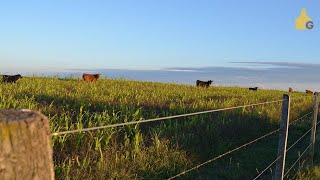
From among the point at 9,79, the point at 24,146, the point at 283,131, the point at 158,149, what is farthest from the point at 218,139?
the point at 9,79

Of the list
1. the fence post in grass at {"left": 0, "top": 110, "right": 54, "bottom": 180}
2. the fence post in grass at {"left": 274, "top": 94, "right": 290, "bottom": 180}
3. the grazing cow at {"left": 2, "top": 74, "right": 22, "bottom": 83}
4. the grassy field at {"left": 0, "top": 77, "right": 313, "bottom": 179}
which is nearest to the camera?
the fence post in grass at {"left": 0, "top": 110, "right": 54, "bottom": 180}

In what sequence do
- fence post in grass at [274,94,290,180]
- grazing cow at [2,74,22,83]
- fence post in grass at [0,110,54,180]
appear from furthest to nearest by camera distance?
grazing cow at [2,74,22,83]
fence post in grass at [274,94,290,180]
fence post in grass at [0,110,54,180]

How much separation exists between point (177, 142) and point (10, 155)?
6062 millimetres

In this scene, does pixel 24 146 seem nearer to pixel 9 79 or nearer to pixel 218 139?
pixel 218 139

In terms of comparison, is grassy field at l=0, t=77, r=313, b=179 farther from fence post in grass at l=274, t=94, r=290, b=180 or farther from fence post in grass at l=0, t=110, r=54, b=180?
fence post in grass at l=0, t=110, r=54, b=180

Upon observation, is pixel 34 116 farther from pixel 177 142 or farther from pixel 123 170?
pixel 177 142

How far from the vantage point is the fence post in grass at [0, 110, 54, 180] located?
138cm

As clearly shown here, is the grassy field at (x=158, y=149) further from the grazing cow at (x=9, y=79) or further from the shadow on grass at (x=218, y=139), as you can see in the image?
the grazing cow at (x=9, y=79)

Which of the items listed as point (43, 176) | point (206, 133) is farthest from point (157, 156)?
point (43, 176)

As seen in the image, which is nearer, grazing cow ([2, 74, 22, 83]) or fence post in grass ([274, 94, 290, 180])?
fence post in grass ([274, 94, 290, 180])

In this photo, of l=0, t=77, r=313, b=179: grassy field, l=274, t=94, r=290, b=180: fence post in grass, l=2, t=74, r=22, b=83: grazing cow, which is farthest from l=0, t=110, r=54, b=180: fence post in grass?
l=2, t=74, r=22, b=83: grazing cow

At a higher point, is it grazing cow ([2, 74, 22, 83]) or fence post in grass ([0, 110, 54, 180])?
fence post in grass ([0, 110, 54, 180])

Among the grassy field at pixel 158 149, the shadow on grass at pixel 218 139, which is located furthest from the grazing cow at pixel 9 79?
the grassy field at pixel 158 149

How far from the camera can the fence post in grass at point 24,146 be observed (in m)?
1.38
